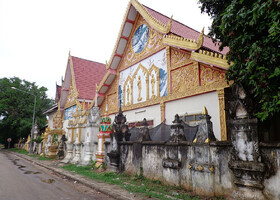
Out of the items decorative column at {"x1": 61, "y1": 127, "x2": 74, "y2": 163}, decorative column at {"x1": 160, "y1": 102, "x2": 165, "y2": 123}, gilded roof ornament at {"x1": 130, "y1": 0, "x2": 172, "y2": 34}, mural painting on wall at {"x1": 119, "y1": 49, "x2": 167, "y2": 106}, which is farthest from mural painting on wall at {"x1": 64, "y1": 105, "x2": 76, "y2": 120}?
decorative column at {"x1": 160, "y1": 102, "x2": 165, "y2": 123}

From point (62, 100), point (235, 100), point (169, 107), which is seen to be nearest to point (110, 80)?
point (169, 107)

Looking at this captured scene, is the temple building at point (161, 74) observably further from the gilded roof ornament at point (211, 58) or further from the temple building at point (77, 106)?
the temple building at point (77, 106)

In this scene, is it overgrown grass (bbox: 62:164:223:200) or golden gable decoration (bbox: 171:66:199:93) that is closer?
overgrown grass (bbox: 62:164:223:200)

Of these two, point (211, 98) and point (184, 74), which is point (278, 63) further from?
point (184, 74)

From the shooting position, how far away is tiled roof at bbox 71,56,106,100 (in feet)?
59.8

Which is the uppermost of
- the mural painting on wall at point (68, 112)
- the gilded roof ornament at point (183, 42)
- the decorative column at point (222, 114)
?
the gilded roof ornament at point (183, 42)

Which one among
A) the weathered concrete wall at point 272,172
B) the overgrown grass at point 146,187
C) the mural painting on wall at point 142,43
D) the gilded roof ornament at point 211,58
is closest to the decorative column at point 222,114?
the gilded roof ornament at point 211,58

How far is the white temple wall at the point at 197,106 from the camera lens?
8.41m

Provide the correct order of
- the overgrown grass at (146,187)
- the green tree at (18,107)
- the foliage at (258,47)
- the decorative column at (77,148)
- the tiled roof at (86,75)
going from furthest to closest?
the green tree at (18,107) → the tiled roof at (86,75) → the decorative column at (77,148) → the overgrown grass at (146,187) → the foliage at (258,47)

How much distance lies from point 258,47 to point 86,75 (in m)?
16.8

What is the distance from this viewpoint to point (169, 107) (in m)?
10.6

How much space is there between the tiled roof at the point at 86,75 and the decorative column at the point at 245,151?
14.3 m

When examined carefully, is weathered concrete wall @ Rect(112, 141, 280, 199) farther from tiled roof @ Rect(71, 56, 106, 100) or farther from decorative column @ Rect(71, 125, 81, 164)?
tiled roof @ Rect(71, 56, 106, 100)

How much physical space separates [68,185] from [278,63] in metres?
7.47
